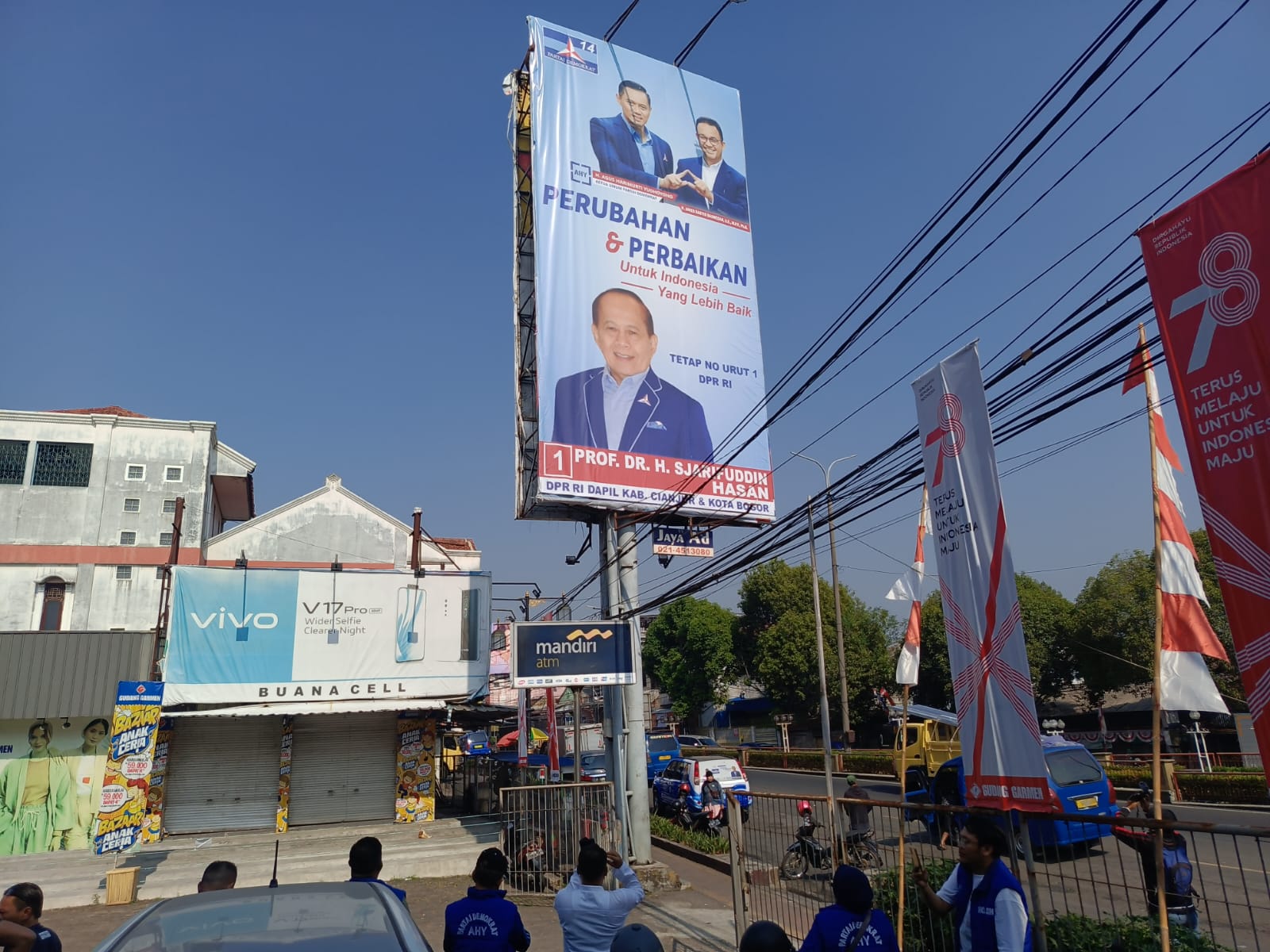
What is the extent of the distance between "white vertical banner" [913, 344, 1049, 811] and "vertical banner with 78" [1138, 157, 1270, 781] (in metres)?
1.50

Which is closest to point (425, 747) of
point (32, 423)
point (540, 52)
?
point (540, 52)

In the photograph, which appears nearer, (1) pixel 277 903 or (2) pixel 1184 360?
(1) pixel 277 903

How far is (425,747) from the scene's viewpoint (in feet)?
70.7

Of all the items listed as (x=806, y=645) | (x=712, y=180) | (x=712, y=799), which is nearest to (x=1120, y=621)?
(x=806, y=645)

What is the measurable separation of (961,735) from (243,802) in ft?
62.8

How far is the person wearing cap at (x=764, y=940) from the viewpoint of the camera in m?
3.62

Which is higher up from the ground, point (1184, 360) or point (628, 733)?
point (1184, 360)

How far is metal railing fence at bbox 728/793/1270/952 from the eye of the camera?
5.32m

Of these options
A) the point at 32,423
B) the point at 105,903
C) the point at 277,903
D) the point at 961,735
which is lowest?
the point at 105,903

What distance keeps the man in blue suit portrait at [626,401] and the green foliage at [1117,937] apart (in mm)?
12907

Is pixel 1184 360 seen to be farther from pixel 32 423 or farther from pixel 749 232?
pixel 32 423

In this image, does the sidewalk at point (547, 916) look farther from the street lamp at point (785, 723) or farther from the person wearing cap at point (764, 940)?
the street lamp at point (785, 723)

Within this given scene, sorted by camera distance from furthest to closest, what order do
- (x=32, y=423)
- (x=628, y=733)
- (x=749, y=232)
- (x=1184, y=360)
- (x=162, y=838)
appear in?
(x=32, y=423), (x=749, y=232), (x=162, y=838), (x=628, y=733), (x=1184, y=360)

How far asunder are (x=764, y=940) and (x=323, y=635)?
1916 centimetres
